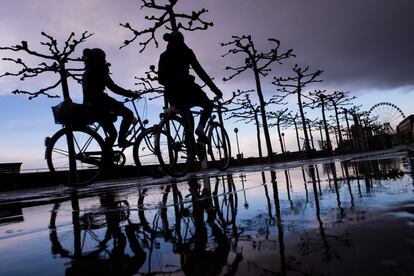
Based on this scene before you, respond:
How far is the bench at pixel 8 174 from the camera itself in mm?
18156

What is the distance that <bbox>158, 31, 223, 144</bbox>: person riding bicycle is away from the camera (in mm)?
5707

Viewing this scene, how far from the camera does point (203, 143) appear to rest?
22.7 ft

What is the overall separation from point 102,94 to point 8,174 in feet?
50.0

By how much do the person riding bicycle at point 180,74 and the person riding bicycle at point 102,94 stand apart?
2.68ft

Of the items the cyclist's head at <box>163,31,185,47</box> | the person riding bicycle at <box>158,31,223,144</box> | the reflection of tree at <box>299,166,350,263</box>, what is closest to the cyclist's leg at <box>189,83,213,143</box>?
the person riding bicycle at <box>158,31,223,144</box>

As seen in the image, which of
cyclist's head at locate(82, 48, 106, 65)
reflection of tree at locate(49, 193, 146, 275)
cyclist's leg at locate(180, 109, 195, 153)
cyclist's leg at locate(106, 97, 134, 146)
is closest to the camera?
reflection of tree at locate(49, 193, 146, 275)

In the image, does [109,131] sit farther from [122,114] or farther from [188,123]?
[188,123]

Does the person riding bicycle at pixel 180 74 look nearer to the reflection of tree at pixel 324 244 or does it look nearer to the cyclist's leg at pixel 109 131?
the cyclist's leg at pixel 109 131

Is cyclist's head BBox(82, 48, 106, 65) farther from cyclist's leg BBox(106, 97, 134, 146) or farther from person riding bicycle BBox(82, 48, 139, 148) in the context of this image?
cyclist's leg BBox(106, 97, 134, 146)

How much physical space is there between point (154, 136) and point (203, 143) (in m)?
0.96

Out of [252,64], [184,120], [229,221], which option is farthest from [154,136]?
[252,64]

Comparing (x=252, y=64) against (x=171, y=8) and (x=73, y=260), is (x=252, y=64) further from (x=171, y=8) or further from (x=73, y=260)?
(x=73, y=260)

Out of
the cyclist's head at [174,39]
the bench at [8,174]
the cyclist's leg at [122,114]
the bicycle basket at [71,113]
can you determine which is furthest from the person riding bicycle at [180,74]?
the bench at [8,174]

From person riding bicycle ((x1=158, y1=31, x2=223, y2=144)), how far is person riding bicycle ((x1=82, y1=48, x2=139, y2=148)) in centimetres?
82
